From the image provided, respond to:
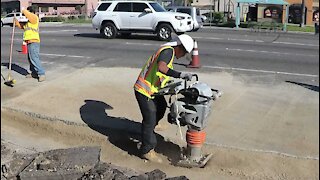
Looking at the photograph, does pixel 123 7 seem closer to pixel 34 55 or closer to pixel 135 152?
pixel 34 55

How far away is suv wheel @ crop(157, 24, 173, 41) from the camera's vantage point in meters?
19.4

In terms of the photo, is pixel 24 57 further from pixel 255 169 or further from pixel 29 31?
pixel 255 169

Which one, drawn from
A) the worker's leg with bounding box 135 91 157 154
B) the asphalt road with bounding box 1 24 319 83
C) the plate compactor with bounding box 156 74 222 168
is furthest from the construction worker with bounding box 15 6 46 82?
the plate compactor with bounding box 156 74 222 168

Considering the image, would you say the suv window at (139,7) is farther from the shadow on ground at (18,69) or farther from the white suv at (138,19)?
the shadow on ground at (18,69)

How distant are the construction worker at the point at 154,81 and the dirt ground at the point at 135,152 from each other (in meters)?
0.34

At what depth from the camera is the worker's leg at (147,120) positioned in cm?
594

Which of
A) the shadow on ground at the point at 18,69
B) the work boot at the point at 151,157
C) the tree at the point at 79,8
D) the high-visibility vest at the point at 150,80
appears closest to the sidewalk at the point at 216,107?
the shadow on ground at the point at 18,69

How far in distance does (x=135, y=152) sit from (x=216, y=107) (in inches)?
84.1

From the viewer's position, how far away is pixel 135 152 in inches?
260

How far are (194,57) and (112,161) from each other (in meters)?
6.59

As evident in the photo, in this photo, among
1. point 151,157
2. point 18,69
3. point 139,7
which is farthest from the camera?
point 139,7

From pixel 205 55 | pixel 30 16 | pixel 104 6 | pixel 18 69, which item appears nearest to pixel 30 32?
pixel 30 16

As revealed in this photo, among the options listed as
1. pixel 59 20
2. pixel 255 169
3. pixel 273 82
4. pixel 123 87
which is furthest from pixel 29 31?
pixel 59 20

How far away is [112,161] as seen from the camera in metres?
6.39
